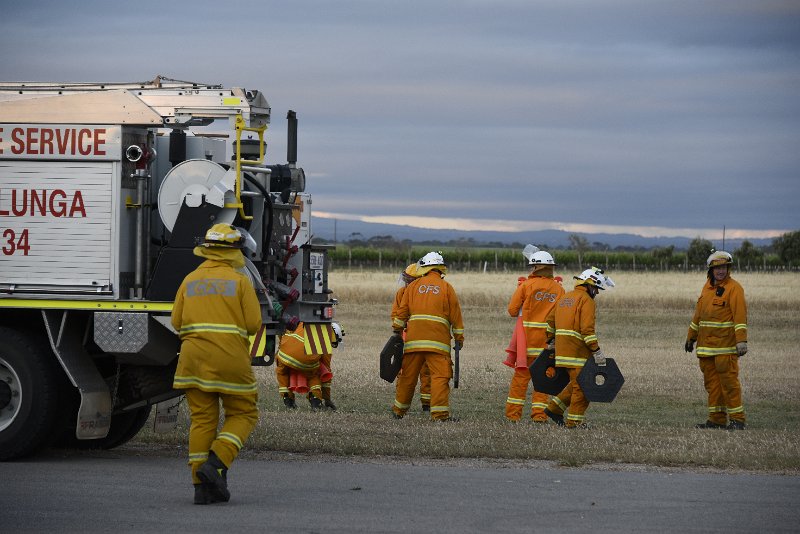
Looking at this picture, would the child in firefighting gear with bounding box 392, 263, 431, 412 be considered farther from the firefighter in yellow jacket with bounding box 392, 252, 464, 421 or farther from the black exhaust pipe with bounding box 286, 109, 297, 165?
the black exhaust pipe with bounding box 286, 109, 297, 165

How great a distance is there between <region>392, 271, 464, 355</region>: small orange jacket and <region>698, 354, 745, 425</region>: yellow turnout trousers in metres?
2.78

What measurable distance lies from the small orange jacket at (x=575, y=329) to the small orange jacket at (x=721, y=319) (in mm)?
1409

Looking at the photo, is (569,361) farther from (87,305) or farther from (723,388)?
(87,305)

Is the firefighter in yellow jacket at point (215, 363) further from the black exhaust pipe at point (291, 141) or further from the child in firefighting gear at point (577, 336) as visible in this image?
the child in firefighting gear at point (577, 336)

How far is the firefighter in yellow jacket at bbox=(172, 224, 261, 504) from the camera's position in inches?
338

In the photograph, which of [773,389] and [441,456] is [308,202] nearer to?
[441,456]

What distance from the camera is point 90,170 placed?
10227 mm

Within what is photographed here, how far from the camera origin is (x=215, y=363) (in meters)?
8.60

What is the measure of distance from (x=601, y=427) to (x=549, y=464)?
273 cm

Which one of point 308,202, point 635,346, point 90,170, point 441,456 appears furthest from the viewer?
point 635,346

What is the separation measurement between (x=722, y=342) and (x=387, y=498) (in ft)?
21.0

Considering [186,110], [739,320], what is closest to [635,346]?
[739,320]

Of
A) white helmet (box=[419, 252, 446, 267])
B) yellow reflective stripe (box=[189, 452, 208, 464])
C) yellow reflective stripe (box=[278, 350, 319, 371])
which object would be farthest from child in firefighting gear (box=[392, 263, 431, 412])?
yellow reflective stripe (box=[189, 452, 208, 464])

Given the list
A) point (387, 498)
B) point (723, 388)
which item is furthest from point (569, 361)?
point (387, 498)
